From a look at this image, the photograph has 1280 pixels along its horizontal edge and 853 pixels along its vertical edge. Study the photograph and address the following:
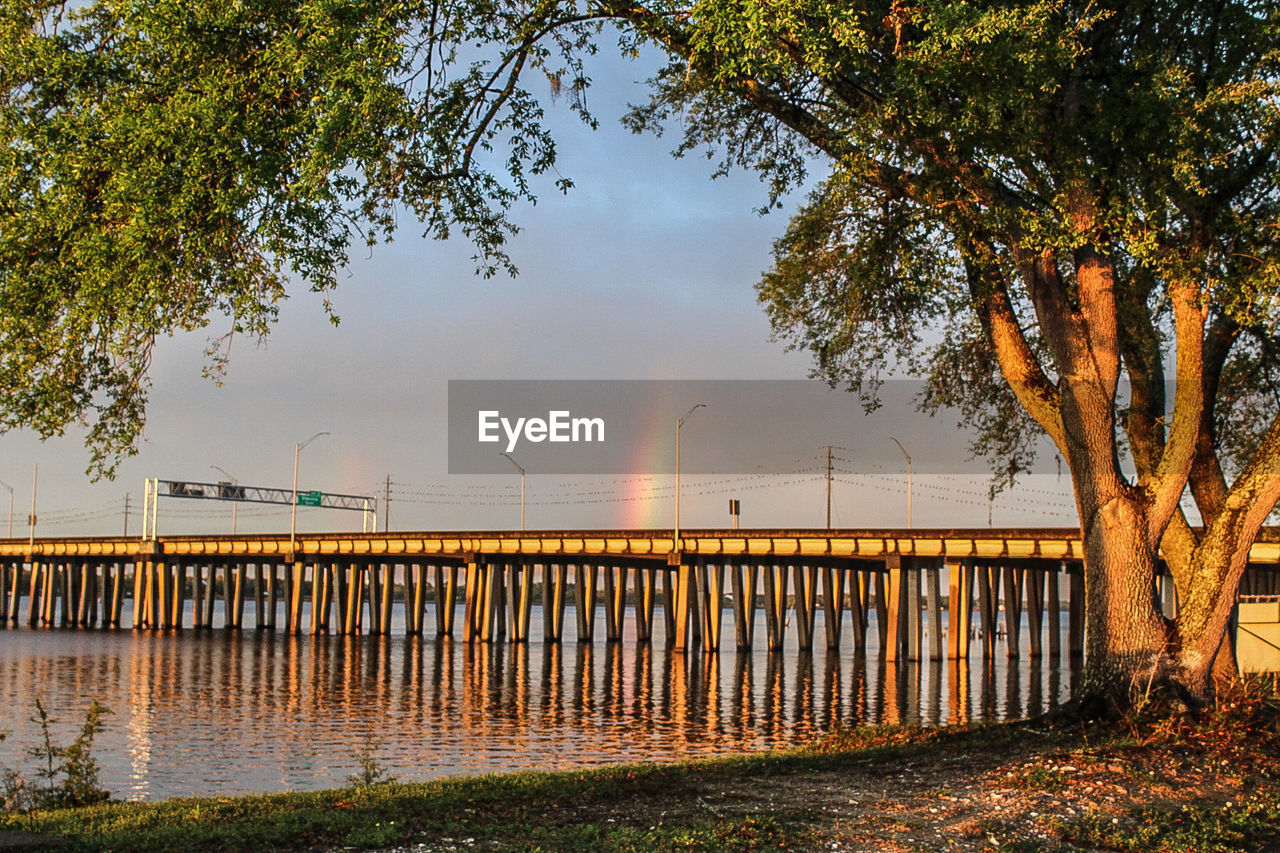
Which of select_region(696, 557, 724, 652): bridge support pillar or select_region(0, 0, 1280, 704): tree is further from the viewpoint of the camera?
select_region(696, 557, 724, 652): bridge support pillar

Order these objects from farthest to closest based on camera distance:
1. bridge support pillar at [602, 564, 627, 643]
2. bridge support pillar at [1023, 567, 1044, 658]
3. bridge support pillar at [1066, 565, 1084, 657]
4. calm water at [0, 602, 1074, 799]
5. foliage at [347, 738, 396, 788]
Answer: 1. bridge support pillar at [602, 564, 627, 643]
2. bridge support pillar at [1023, 567, 1044, 658]
3. bridge support pillar at [1066, 565, 1084, 657]
4. calm water at [0, 602, 1074, 799]
5. foliage at [347, 738, 396, 788]

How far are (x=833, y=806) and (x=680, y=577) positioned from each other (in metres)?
50.4

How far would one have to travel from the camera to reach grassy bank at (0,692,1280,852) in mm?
9281

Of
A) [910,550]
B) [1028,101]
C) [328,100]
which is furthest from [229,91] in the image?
[910,550]

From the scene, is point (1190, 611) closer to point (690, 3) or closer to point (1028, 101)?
point (1028, 101)

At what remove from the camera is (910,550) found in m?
52.8

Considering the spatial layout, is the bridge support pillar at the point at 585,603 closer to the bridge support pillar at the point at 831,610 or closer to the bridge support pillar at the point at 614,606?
the bridge support pillar at the point at 614,606

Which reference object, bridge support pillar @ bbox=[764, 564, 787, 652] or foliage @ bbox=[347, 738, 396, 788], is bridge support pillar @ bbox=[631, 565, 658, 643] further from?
foliage @ bbox=[347, 738, 396, 788]

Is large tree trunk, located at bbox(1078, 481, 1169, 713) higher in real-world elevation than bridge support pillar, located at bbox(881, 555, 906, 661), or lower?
higher

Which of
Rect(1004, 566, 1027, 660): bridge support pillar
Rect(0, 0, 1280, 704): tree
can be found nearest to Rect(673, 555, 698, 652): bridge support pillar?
Rect(1004, 566, 1027, 660): bridge support pillar

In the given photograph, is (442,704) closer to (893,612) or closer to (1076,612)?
(893,612)

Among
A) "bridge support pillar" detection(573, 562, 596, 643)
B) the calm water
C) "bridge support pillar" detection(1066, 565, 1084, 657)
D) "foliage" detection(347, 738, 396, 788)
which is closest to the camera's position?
"foliage" detection(347, 738, 396, 788)

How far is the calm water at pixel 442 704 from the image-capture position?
21078 mm

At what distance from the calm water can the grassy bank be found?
7.11 metres
